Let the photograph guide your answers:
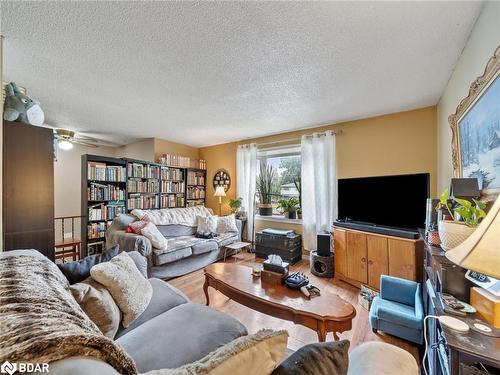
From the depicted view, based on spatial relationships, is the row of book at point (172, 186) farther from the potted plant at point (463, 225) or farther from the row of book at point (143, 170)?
the potted plant at point (463, 225)

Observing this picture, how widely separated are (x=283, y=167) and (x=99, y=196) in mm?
3372

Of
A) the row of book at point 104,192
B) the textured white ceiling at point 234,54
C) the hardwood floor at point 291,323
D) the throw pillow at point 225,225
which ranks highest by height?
the textured white ceiling at point 234,54

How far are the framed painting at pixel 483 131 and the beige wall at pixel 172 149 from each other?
180 inches

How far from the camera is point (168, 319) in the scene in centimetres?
→ 133

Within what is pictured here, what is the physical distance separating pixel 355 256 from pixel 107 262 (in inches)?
107

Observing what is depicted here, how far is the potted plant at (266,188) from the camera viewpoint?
14.1 ft

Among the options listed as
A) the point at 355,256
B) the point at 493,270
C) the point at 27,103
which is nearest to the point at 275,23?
the point at 493,270

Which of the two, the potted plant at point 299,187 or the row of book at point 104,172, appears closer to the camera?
the row of book at point 104,172

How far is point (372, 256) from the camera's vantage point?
260 centimetres

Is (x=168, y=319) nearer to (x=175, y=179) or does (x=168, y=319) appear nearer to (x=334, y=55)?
(x=334, y=55)

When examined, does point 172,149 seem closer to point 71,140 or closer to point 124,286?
point 71,140

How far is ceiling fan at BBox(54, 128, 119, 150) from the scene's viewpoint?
122 inches

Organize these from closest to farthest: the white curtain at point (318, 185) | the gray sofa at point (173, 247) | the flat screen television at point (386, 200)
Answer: the flat screen television at point (386, 200) < the gray sofa at point (173, 247) < the white curtain at point (318, 185)

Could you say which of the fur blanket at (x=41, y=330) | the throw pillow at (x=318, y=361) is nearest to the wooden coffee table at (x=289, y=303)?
the throw pillow at (x=318, y=361)
